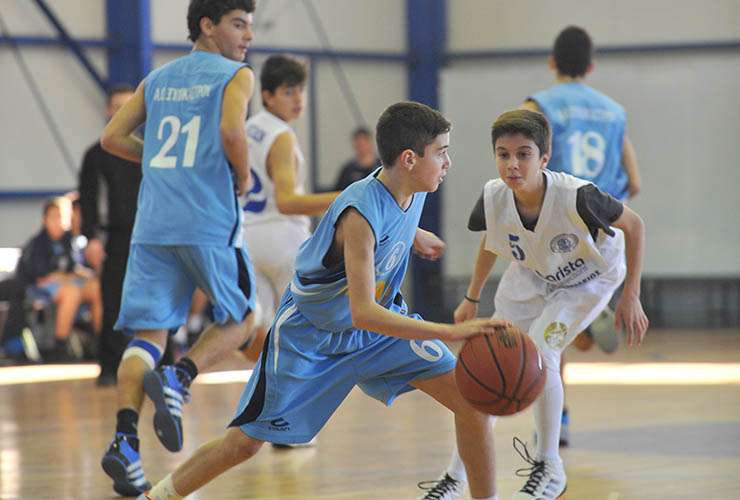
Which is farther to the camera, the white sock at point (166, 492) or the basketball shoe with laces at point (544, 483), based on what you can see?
the basketball shoe with laces at point (544, 483)

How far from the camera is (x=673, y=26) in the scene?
40.4 feet

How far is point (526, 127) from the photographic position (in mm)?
4098

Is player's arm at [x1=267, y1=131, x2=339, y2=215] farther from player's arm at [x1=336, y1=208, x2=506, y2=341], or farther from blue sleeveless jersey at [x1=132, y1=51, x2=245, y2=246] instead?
player's arm at [x1=336, y1=208, x2=506, y2=341]

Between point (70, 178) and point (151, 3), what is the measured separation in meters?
1.64

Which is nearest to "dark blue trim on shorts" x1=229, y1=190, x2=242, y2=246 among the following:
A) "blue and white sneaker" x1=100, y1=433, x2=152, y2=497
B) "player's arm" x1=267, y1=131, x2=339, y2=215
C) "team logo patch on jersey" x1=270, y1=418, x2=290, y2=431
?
"player's arm" x1=267, y1=131, x2=339, y2=215

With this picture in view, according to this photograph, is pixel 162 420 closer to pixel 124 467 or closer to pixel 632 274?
pixel 124 467

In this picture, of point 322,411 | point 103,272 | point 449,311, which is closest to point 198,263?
point 322,411

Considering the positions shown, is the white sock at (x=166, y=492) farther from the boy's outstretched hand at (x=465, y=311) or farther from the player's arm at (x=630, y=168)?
the player's arm at (x=630, y=168)

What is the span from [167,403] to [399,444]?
5.14ft

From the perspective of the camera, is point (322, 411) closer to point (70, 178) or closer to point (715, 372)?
point (715, 372)

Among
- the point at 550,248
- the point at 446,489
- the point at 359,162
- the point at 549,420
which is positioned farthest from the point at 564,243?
the point at 359,162

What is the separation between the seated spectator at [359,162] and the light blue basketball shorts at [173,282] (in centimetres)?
708

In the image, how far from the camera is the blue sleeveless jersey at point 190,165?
181 inches

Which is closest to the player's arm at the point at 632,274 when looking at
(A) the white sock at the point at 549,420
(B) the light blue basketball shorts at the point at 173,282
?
(A) the white sock at the point at 549,420
